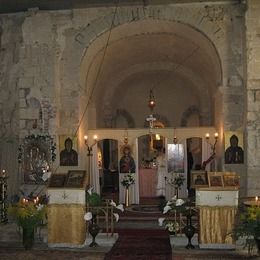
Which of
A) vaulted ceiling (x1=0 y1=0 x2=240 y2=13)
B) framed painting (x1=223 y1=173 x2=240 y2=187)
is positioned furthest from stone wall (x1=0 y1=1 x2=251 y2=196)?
framed painting (x1=223 y1=173 x2=240 y2=187)

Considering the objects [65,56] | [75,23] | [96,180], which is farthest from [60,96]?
[96,180]

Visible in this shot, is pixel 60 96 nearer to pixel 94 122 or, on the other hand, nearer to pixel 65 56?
pixel 65 56

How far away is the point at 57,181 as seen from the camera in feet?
29.3

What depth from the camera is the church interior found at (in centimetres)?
859

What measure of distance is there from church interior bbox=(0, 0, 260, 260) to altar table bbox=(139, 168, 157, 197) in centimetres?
3

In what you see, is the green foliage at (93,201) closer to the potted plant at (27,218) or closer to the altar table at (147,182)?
the potted plant at (27,218)

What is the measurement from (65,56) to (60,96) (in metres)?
1.09

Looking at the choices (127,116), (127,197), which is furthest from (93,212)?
(127,116)

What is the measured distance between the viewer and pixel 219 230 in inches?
322

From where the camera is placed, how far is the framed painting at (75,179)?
343 inches

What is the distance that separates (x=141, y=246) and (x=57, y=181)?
6.61 feet

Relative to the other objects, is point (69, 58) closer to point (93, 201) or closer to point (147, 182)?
point (93, 201)

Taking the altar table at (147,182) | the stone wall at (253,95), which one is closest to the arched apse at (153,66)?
the stone wall at (253,95)

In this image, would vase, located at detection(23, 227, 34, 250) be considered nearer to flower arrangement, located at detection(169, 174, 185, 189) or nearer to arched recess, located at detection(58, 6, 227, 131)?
arched recess, located at detection(58, 6, 227, 131)
